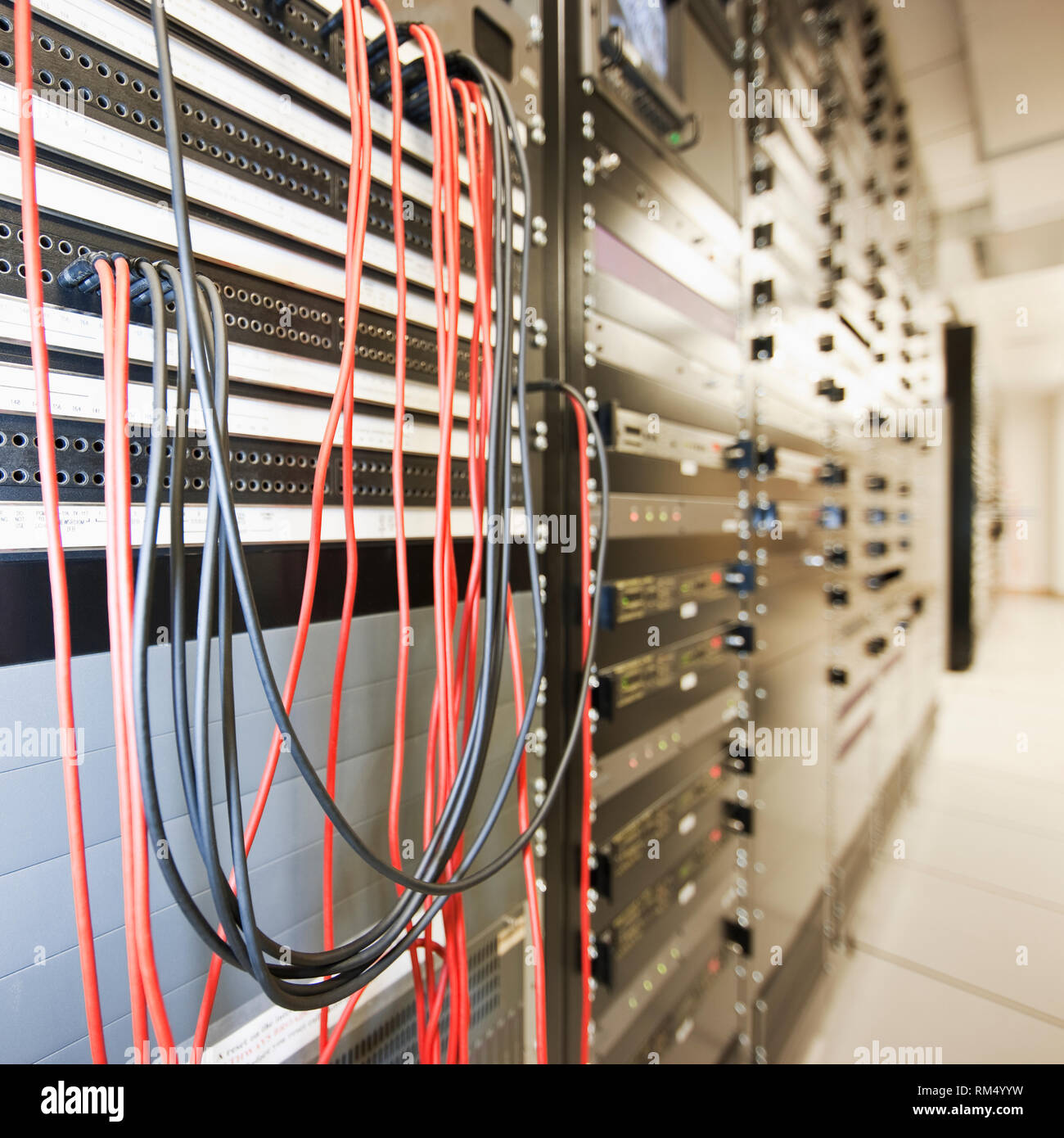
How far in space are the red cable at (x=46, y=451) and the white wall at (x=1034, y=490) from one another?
249cm

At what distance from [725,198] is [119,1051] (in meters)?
1.70

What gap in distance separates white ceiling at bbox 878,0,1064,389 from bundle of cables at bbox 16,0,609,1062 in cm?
178

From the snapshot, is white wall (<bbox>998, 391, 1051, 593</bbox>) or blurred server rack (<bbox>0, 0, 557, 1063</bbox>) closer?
blurred server rack (<bbox>0, 0, 557, 1063</bbox>)

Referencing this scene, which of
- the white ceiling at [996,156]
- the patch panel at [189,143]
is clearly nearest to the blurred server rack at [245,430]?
the patch panel at [189,143]

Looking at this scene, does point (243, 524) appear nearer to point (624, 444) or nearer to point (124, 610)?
point (124, 610)

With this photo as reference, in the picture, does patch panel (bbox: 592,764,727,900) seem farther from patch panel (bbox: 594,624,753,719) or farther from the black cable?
the black cable

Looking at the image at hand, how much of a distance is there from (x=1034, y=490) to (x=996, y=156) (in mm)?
1337

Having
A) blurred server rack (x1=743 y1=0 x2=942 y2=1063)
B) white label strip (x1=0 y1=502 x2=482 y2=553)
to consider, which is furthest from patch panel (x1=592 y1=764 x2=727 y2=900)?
white label strip (x1=0 y1=502 x2=482 y2=553)

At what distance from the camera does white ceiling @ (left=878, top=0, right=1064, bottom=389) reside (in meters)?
1.56

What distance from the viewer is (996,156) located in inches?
75.7

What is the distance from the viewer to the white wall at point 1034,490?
226 centimetres

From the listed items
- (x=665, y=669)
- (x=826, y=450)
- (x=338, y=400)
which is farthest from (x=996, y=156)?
(x=338, y=400)

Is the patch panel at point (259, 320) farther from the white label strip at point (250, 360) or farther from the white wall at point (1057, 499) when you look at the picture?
the white wall at point (1057, 499)
